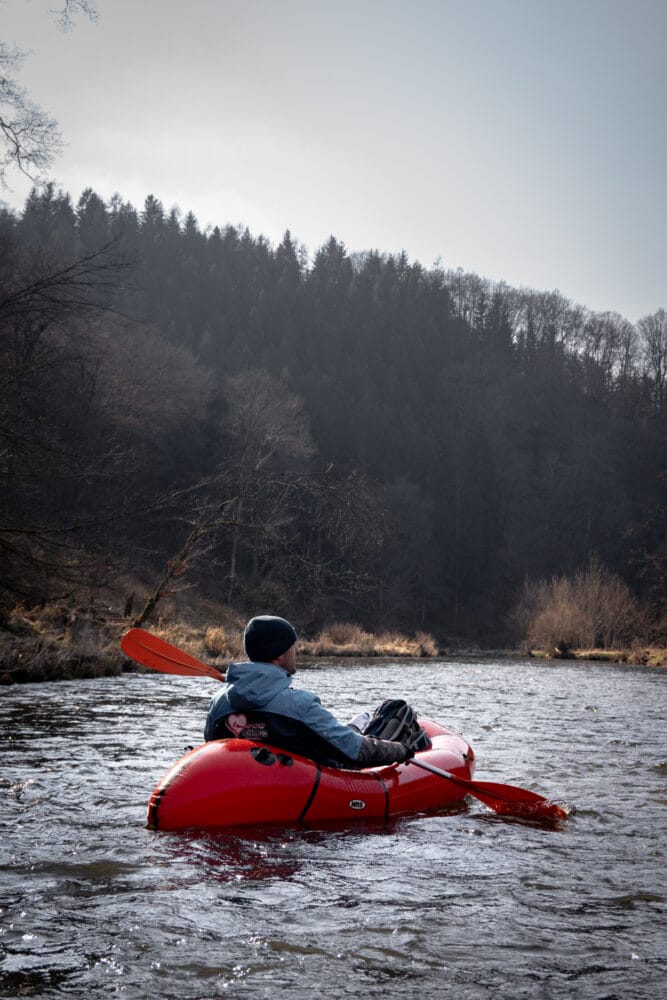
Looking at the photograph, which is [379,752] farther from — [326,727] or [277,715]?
[277,715]

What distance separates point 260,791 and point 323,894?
38.8 inches

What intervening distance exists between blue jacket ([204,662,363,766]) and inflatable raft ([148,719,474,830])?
0.13 m

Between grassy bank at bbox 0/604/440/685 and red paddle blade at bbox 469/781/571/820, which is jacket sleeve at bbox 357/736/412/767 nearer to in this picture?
red paddle blade at bbox 469/781/571/820

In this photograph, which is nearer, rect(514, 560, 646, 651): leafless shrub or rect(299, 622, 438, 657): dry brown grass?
rect(299, 622, 438, 657): dry brown grass

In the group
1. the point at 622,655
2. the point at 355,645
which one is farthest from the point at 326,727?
the point at 622,655

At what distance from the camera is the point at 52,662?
11.3m

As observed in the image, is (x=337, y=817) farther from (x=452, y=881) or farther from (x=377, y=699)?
(x=377, y=699)

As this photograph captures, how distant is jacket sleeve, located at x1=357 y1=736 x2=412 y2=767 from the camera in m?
4.90

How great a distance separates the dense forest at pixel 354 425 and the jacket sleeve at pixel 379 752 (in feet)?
46.9

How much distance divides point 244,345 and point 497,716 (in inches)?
1432

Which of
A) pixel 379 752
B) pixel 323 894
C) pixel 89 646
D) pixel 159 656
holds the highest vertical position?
pixel 159 656

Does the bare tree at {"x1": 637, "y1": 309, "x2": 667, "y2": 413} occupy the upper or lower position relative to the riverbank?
upper

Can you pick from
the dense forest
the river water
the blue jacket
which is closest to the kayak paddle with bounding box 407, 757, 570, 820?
the river water

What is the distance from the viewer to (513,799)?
4.98 metres
